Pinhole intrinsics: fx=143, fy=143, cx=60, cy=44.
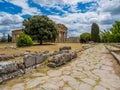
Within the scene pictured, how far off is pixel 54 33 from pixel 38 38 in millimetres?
3565

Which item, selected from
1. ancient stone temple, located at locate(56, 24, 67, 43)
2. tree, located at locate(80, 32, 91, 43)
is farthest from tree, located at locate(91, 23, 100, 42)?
ancient stone temple, located at locate(56, 24, 67, 43)

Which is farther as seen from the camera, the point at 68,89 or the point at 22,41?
the point at 22,41

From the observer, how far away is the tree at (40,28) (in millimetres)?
29469

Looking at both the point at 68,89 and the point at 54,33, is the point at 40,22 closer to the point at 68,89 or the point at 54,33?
the point at 54,33

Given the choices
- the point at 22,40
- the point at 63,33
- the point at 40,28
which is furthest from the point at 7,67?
the point at 63,33

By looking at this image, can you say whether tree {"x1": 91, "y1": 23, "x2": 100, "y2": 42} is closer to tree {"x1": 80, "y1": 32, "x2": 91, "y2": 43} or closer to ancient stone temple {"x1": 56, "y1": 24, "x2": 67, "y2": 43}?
tree {"x1": 80, "y1": 32, "x2": 91, "y2": 43}

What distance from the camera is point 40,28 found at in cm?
2950

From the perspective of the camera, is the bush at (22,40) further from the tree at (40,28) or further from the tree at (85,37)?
the tree at (85,37)

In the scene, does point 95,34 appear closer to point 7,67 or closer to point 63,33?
point 63,33

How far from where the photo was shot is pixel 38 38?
1187 inches

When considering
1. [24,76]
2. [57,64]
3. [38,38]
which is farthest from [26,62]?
[38,38]

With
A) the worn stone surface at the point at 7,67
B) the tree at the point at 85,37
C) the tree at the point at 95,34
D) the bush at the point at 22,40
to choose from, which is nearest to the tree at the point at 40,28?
the bush at the point at 22,40

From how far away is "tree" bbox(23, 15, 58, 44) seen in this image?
96.7 feet

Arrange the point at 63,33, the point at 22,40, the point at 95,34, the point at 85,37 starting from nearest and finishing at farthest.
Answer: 1. the point at 22,40
2. the point at 85,37
3. the point at 95,34
4. the point at 63,33
